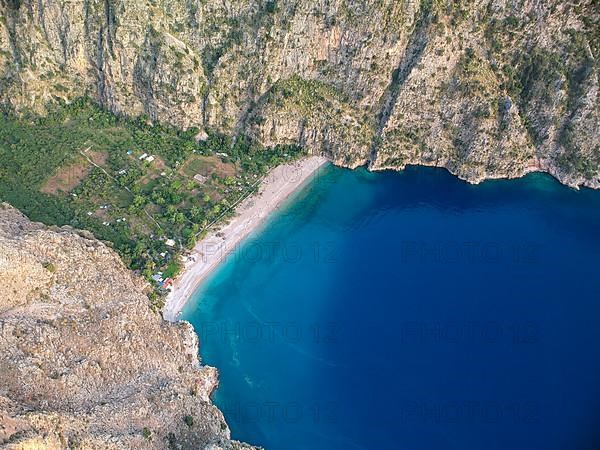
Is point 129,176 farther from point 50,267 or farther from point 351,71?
point 351,71

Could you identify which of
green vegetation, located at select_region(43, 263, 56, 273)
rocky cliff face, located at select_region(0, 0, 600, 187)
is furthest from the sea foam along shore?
green vegetation, located at select_region(43, 263, 56, 273)

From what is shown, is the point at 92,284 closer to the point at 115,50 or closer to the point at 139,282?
the point at 139,282

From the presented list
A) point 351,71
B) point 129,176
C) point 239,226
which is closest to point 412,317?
point 239,226

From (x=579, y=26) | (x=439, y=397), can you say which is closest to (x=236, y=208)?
(x=439, y=397)

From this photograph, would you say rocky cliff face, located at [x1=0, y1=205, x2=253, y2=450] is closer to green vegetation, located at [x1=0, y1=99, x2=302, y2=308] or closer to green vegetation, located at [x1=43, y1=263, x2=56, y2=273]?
green vegetation, located at [x1=43, y1=263, x2=56, y2=273]

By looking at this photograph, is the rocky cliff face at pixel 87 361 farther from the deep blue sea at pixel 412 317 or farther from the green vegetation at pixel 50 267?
the deep blue sea at pixel 412 317

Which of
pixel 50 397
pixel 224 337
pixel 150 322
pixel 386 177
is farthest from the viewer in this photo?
pixel 386 177

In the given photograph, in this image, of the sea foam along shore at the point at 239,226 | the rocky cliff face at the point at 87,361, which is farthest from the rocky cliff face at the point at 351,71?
→ the rocky cliff face at the point at 87,361
